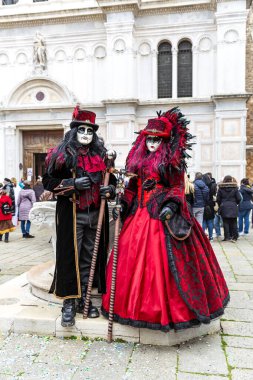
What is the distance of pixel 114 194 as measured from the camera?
130 inches

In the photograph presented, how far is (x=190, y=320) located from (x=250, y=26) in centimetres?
1657

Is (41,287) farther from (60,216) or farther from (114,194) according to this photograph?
(114,194)

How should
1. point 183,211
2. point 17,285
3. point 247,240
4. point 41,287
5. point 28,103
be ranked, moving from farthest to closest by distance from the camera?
point 28,103, point 247,240, point 17,285, point 41,287, point 183,211

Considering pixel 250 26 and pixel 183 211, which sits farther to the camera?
pixel 250 26

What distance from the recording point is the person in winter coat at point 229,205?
8836 mm

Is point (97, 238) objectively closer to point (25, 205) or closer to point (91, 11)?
point (25, 205)

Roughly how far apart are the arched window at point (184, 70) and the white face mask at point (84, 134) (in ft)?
39.7

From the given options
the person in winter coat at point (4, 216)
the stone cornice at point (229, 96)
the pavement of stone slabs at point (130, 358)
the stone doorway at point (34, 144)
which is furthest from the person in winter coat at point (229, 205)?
the stone doorway at point (34, 144)

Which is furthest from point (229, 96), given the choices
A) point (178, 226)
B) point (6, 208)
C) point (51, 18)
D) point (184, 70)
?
point (178, 226)

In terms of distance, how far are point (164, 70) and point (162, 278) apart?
13.1 meters

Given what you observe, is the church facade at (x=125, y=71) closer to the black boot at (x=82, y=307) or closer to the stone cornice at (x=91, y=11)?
the stone cornice at (x=91, y=11)

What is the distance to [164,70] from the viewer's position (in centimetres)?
1493

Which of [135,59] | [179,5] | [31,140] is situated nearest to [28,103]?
[31,140]

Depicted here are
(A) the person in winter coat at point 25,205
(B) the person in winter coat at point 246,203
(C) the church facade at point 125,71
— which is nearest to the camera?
(A) the person in winter coat at point 25,205
